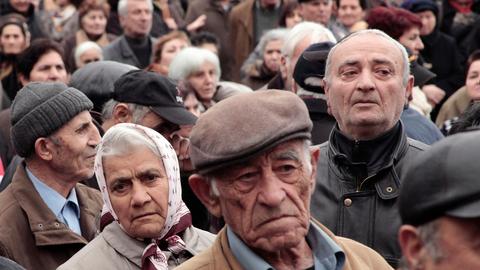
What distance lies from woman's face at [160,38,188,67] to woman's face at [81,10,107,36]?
267 centimetres

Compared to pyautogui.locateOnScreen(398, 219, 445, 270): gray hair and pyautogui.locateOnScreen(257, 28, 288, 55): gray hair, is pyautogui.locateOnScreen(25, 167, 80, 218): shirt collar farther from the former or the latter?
pyautogui.locateOnScreen(257, 28, 288, 55): gray hair

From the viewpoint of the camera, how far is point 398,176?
550 centimetres

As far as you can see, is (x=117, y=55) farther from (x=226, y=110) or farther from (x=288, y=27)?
(x=226, y=110)

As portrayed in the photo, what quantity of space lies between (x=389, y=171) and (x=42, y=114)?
6.39 feet

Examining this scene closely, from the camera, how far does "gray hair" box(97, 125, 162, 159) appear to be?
5301mm

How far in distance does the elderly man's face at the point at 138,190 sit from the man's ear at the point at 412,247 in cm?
236

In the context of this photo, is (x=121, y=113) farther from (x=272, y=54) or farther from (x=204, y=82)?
(x=272, y=54)

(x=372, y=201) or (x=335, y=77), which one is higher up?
(x=335, y=77)

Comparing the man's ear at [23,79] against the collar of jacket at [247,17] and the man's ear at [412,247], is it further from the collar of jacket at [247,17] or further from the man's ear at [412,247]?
the man's ear at [412,247]

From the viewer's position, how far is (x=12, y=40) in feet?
43.1

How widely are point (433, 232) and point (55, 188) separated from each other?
3729mm

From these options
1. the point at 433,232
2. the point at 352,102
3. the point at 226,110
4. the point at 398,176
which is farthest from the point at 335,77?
the point at 433,232

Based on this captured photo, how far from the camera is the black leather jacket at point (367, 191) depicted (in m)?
5.39

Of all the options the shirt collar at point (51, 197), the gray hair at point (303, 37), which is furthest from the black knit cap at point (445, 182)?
the gray hair at point (303, 37)
